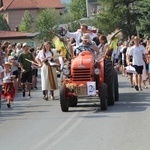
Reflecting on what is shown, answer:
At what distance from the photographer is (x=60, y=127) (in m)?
15.0

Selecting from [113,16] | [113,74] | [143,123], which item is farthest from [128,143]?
[113,16]

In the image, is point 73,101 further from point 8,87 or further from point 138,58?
point 138,58

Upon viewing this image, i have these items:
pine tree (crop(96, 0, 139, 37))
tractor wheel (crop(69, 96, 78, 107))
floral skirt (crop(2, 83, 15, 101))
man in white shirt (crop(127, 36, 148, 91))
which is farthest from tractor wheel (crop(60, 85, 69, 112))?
pine tree (crop(96, 0, 139, 37))

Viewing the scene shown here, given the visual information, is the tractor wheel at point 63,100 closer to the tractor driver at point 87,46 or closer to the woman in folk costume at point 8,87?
the tractor driver at point 87,46

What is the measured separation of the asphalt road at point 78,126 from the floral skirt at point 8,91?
40 centimetres

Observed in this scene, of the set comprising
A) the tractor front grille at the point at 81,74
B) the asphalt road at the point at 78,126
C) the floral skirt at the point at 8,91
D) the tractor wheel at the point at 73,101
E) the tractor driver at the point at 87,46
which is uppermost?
the tractor driver at the point at 87,46

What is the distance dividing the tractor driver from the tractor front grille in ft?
2.72

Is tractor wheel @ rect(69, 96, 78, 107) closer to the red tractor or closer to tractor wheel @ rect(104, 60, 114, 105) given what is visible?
the red tractor

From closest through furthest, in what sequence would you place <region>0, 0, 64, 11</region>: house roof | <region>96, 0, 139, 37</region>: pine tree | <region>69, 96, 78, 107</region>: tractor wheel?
<region>69, 96, 78, 107</region>: tractor wheel
<region>96, 0, 139, 37</region>: pine tree
<region>0, 0, 64, 11</region>: house roof

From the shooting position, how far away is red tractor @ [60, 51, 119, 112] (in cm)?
1780

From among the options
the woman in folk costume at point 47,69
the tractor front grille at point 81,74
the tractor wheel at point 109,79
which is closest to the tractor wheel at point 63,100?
the tractor front grille at point 81,74

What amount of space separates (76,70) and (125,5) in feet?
204

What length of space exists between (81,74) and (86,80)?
0.72 ft

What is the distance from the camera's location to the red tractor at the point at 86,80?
17.8m
